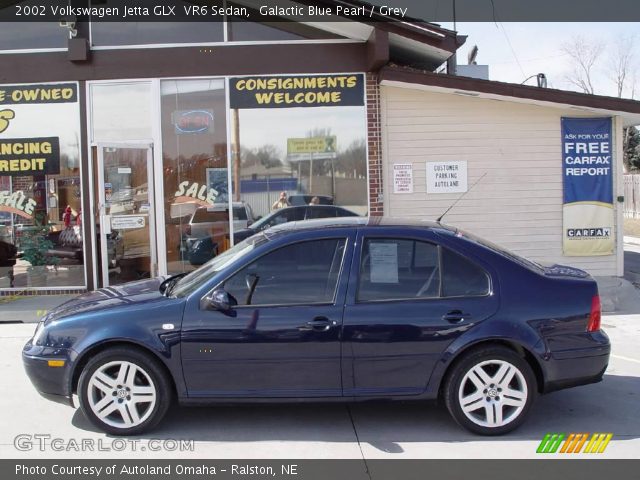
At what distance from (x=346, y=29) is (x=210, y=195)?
10.8 ft

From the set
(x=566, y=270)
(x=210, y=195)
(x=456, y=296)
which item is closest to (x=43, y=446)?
(x=456, y=296)

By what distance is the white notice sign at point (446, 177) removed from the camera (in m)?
10.2

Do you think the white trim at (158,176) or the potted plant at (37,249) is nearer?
the white trim at (158,176)

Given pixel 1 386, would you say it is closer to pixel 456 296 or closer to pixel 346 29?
pixel 456 296

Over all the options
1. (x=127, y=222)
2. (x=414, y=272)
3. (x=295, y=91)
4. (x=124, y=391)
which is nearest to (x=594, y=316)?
(x=414, y=272)

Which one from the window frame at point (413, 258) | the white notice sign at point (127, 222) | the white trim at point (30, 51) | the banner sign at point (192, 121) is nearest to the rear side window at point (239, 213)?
the banner sign at point (192, 121)

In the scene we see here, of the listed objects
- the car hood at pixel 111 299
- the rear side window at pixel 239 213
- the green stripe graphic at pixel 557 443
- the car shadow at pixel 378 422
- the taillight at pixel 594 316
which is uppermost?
the rear side window at pixel 239 213

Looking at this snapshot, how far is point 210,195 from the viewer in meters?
10.2

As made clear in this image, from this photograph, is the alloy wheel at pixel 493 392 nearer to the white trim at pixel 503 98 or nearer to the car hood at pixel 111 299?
the car hood at pixel 111 299

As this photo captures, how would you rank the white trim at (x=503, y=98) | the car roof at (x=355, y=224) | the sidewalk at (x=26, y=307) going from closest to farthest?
the car roof at (x=355, y=224), the sidewalk at (x=26, y=307), the white trim at (x=503, y=98)

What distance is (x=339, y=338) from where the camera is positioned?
15.1 feet

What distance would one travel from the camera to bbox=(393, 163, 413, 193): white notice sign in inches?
400

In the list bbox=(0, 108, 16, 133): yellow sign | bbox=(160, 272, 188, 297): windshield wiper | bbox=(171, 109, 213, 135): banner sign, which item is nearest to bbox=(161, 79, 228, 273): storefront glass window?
bbox=(171, 109, 213, 135): banner sign

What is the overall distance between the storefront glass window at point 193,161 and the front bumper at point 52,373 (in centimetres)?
550
